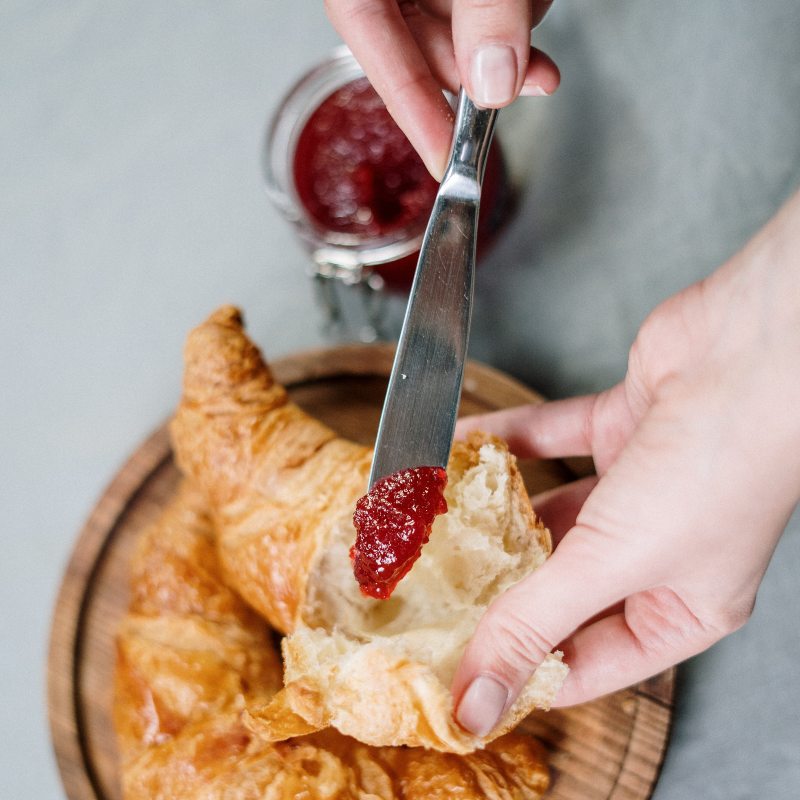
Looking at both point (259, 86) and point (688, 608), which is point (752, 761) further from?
point (259, 86)

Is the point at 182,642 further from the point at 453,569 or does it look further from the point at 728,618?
the point at 728,618

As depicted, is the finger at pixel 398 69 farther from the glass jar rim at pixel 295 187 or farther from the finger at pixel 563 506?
the finger at pixel 563 506

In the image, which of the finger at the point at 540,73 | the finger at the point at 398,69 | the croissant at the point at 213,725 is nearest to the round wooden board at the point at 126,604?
the croissant at the point at 213,725

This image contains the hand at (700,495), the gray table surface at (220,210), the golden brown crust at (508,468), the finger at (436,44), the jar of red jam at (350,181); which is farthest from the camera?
the gray table surface at (220,210)

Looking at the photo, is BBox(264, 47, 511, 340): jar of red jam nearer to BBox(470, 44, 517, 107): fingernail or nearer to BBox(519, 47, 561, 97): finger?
BBox(519, 47, 561, 97): finger

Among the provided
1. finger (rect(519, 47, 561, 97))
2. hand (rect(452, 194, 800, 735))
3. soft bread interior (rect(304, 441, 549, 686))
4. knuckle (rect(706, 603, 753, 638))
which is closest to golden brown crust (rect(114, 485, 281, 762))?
soft bread interior (rect(304, 441, 549, 686))

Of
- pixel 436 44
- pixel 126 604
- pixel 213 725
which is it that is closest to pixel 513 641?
pixel 213 725

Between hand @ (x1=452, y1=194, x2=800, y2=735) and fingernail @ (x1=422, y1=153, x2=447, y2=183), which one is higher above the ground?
fingernail @ (x1=422, y1=153, x2=447, y2=183)
